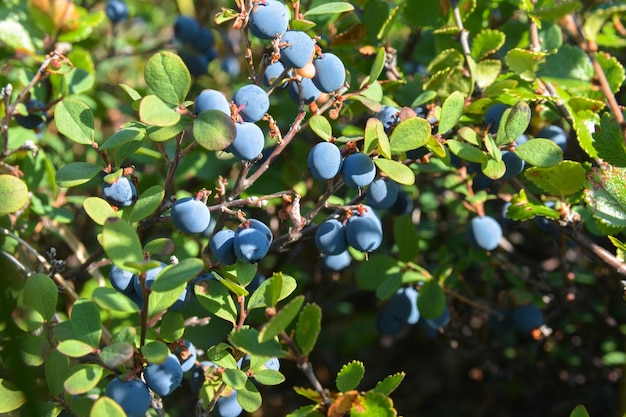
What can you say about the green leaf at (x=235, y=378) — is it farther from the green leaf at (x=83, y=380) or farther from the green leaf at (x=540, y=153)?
the green leaf at (x=540, y=153)

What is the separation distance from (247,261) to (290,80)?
32 cm

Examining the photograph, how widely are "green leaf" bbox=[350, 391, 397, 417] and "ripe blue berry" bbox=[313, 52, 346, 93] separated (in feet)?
1.63

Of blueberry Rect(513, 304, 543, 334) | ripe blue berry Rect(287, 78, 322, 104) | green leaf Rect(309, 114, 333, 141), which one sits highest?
ripe blue berry Rect(287, 78, 322, 104)

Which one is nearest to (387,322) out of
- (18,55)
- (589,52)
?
(589,52)

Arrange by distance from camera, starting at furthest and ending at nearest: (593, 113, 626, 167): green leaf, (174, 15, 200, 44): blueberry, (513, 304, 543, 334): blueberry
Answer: (174, 15, 200, 44): blueberry → (513, 304, 543, 334): blueberry → (593, 113, 626, 167): green leaf

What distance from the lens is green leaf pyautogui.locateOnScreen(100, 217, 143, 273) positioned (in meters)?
0.91

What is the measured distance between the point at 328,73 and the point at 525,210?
438 mm

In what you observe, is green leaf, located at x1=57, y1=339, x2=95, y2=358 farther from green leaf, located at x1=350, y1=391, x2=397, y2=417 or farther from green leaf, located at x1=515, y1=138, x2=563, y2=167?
green leaf, located at x1=515, y1=138, x2=563, y2=167

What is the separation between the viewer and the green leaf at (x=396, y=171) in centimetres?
108

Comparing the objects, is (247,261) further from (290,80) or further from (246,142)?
(290,80)

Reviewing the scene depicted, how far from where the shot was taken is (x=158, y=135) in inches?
40.7

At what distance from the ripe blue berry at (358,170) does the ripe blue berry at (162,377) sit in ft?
1.33

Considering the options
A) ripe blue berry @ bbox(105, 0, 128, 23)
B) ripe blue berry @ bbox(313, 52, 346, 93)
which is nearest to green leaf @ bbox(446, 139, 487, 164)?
ripe blue berry @ bbox(313, 52, 346, 93)

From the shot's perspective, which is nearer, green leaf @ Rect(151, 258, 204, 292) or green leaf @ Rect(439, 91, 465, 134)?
green leaf @ Rect(151, 258, 204, 292)
